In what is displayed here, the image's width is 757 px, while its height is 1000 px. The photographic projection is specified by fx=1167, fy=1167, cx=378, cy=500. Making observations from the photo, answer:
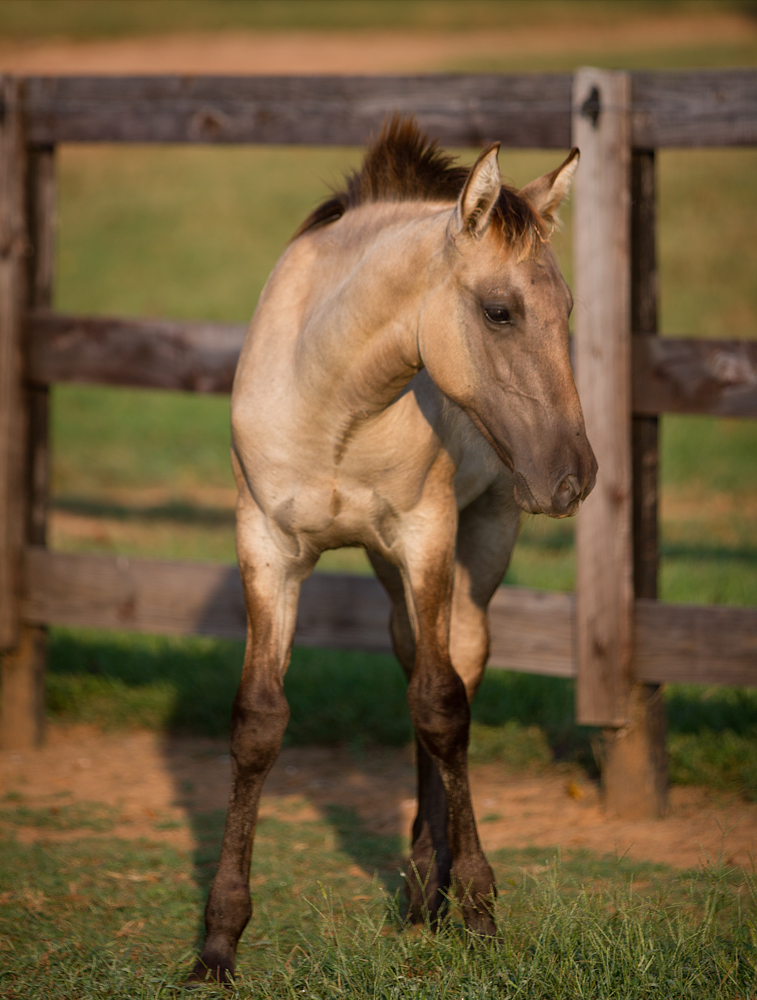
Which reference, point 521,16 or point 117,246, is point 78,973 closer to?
point 117,246

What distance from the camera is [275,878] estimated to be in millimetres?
3648

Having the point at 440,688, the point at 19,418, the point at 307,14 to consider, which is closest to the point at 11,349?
the point at 19,418

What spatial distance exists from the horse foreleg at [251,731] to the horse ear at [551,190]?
1.18m

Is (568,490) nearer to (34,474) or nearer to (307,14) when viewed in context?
(34,474)

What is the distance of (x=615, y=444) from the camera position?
414 cm

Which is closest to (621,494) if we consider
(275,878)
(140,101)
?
(275,878)

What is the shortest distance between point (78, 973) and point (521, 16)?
37.5m

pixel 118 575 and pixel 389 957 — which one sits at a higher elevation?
pixel 118 575

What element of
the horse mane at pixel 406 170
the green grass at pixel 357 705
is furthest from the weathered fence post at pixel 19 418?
the horse mane at pixel 406 170

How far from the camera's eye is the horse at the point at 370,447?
2.85 meters

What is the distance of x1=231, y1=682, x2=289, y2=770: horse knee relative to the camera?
10.4 ft

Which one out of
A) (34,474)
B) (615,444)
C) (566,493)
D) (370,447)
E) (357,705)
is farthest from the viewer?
(357,705)

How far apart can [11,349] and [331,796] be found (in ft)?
7.30

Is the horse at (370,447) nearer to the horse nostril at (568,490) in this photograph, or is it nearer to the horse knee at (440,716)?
the horse knee at (440,716)
